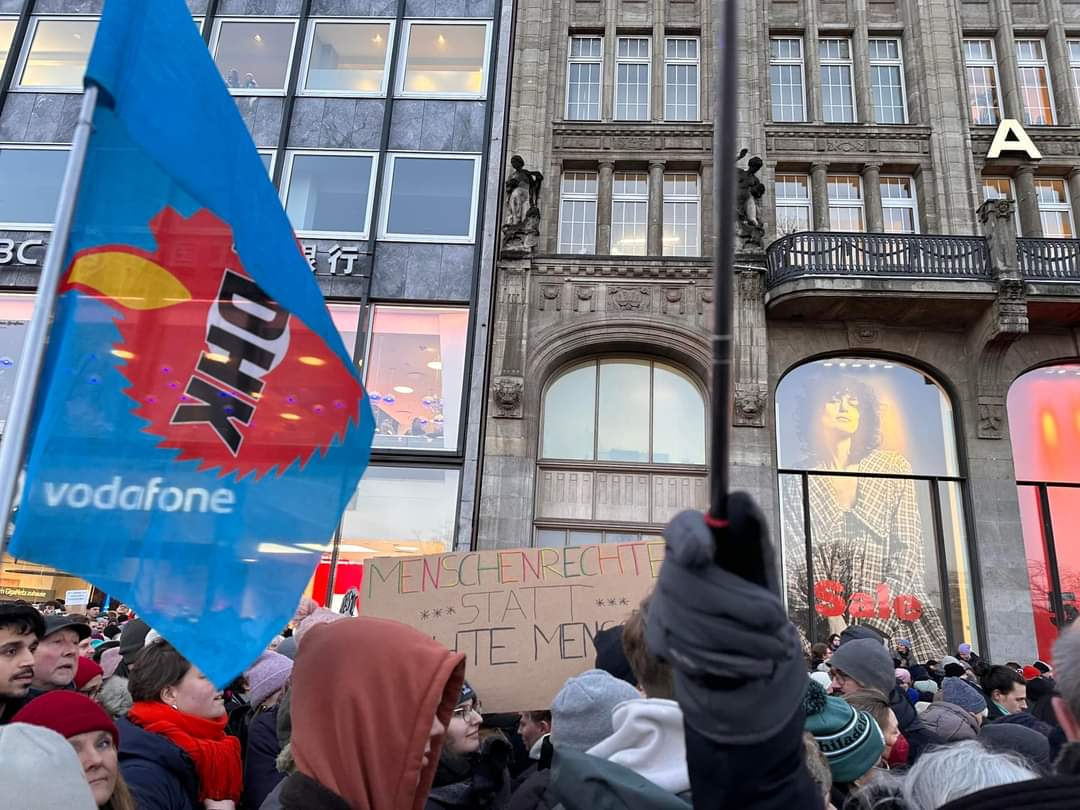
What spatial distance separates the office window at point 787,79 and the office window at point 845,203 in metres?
1.73

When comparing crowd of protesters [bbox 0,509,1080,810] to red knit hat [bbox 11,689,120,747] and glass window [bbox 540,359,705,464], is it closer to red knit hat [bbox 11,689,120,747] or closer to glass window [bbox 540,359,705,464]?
red knit hat [bbox 11,689,120,747]

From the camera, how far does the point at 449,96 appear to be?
17750 mm

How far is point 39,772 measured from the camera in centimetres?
176

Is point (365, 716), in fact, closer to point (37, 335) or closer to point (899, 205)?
point (37, 335)

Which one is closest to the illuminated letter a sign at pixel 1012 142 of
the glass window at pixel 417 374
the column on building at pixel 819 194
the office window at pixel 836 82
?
the office window at pixel 836 82

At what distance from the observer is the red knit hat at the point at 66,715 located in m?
2.43

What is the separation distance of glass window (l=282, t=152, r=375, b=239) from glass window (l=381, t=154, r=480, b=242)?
0.58 m

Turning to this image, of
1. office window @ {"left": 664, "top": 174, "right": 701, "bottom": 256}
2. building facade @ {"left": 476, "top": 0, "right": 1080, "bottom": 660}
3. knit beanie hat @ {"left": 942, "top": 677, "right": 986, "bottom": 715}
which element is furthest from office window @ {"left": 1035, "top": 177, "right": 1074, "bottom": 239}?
knit beanie hat @ {"left": 942, "top": 677, "right": 986, "bottom": 715}

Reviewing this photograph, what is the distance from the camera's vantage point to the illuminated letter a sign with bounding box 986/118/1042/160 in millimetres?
16578

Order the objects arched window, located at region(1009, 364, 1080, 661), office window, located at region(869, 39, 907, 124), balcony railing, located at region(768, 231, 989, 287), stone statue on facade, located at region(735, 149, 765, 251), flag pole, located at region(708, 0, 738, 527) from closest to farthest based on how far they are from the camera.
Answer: flag pole, located at region(708, 0, 738, 527)
arched window, located at region(1009, 364, 1080, 661)
balcony railing, located at region(768, 231, 989, 287)
stone statue on facade, located at region(735, 149, 765, 251)
office window, located at region(869, 39, 907, 124)

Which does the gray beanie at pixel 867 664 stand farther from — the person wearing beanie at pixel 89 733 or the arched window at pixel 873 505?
the arched window at pixel 873 505

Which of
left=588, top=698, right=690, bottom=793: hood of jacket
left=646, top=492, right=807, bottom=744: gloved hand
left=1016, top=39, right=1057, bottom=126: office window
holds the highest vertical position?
left=1016, top=39, right=1057, bottom=126: office window

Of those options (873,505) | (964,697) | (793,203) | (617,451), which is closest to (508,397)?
(617,451)

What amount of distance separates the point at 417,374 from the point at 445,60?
7781 mm
